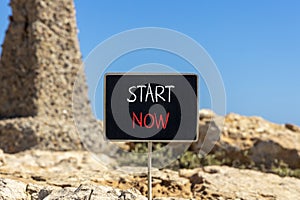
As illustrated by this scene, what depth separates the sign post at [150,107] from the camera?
15.9 ft

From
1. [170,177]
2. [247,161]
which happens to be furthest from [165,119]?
[247,161]

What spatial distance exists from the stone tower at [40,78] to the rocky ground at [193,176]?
708 mm

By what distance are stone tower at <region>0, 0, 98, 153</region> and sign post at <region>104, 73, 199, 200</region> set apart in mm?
7942

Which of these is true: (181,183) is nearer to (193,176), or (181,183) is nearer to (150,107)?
(193,176)

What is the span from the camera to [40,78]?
1291cm

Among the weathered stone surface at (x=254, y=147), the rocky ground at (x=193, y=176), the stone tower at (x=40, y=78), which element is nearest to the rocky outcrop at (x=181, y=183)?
the rocky ground at (x=193, y=176)

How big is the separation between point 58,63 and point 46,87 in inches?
26.7

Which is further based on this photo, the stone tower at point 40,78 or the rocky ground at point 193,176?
the stone tower at point 40,78

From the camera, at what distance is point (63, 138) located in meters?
12.8

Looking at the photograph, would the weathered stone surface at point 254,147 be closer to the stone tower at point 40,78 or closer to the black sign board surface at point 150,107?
the stone tower at point 40,78

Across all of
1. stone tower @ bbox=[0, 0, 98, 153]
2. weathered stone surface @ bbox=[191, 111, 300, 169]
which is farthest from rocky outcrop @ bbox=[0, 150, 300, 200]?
stone tower @ bbox=[0, 0, 98, 153]

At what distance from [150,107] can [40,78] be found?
27.8 ft

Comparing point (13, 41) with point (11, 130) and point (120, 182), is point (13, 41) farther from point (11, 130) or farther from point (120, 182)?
point (120, 182)

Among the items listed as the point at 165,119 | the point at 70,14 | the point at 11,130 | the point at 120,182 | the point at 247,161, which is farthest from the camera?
the point at 70,14
